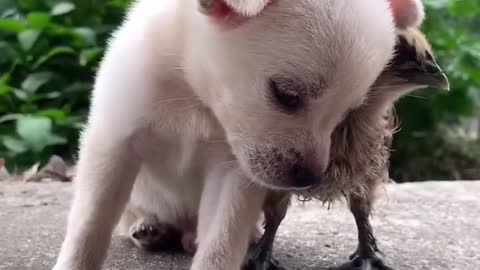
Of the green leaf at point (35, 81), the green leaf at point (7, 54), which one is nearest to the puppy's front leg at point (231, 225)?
the green leaf at point (35, 81)

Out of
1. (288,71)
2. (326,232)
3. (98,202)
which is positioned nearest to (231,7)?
(288,71)

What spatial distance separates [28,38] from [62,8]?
0.20 metres

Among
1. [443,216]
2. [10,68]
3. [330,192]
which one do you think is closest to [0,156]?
[10,68]

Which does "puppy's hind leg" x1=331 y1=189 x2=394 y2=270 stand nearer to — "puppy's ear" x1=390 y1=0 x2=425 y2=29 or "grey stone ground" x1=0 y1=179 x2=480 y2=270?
"grey stone ground" x1=0 y1=179 x2=480 y2=270

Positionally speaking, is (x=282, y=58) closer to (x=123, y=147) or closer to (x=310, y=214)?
(x=123, y=147)

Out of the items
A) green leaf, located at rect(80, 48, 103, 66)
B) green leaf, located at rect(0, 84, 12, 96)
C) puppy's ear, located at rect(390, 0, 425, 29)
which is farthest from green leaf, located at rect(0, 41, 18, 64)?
puppy's ear, located at rect(390, 0, 425, 29)

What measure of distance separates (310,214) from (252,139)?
910mm

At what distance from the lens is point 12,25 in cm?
338

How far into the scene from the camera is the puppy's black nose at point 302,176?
1392mm

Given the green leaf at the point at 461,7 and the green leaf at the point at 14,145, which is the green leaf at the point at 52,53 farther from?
the green leaf at the point at 461,7

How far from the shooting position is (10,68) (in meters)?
3.45

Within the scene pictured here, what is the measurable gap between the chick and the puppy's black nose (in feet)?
0.25

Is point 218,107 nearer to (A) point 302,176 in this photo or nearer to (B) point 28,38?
(A) point 302,176

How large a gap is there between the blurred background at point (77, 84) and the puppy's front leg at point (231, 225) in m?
Result: 1.70
